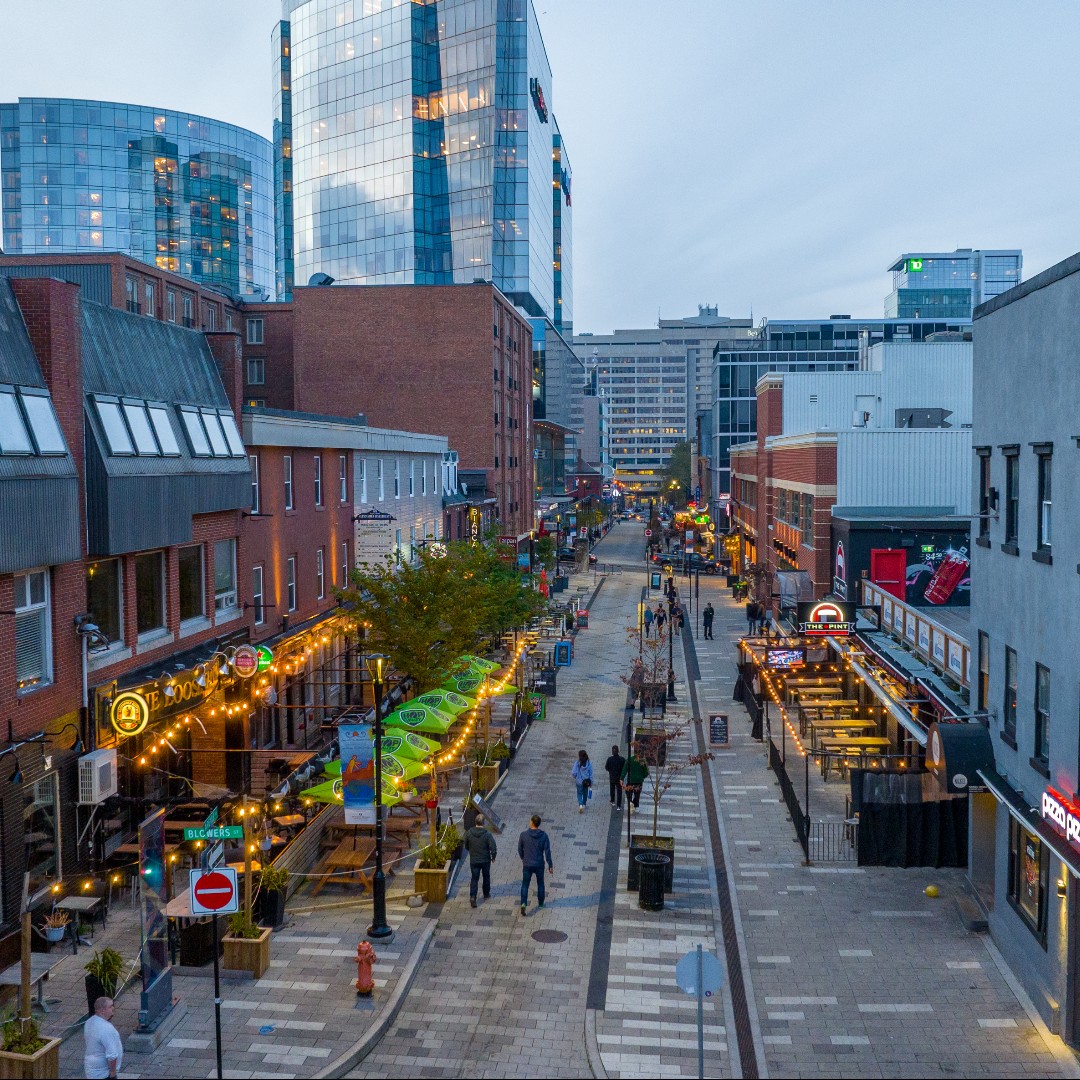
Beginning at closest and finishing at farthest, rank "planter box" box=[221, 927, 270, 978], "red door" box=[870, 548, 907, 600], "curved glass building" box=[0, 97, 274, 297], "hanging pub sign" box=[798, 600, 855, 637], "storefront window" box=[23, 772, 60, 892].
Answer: "planter box" box=[221, 927, 270, 978]
"storefront window" box=[23, 772, 60, 892]
"hanging pub sign" box=[798, 600, 855, 637]
"red door" box=[870, 548, 907, 600]
"curved glass building" box=[0, 97, 274, 297]

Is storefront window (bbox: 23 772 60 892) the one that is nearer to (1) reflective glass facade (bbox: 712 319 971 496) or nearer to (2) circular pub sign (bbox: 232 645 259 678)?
(2) circular pub sign (bbox: 232 645 259 678)

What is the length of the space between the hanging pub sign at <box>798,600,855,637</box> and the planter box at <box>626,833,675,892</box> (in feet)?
38.4

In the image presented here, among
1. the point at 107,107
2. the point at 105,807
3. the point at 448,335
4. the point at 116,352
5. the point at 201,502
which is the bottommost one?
the point at 105,807

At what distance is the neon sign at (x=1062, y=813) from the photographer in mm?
12992

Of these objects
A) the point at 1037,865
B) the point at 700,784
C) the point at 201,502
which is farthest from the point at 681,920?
the point at 201,502

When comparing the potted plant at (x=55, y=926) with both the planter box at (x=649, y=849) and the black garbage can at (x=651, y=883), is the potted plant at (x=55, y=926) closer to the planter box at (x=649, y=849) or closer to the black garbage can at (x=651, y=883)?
the black garbage can at (x=651, y=883)

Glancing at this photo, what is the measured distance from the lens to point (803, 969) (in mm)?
16281

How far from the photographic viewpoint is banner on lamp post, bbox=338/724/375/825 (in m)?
18.1

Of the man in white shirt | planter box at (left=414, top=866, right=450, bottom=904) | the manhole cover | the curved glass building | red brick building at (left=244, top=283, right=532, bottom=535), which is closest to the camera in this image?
the man in white shirt

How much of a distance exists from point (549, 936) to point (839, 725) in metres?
15.0

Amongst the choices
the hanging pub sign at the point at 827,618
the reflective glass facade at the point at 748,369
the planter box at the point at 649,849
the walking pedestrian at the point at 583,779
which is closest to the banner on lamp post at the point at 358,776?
the planter box at the point at 649,849

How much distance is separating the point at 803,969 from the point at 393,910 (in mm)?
7291

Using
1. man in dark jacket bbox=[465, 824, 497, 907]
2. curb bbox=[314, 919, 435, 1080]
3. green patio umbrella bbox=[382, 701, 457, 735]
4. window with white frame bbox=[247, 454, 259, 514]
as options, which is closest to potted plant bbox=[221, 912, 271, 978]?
curb bbox=[314, 919, 435, 1080]

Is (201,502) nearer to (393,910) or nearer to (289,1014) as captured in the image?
(393,910)
